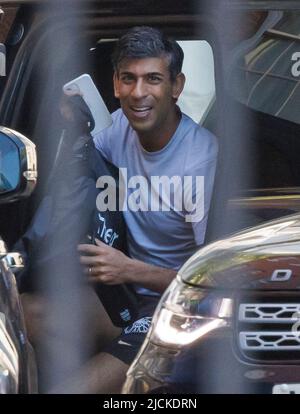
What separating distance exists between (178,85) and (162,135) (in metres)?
0.17

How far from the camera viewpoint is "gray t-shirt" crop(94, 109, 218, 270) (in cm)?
470

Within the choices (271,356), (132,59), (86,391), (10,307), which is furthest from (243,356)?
(132,59)

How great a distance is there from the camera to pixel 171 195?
15.5 feet

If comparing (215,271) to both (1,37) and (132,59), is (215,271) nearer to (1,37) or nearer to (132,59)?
(132,59)

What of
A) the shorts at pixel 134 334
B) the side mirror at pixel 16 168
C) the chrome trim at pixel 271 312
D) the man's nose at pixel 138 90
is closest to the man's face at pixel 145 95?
the man's nose at pixel 138 90

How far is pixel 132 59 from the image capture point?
486 centimetres

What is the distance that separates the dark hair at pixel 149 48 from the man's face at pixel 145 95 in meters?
0.02

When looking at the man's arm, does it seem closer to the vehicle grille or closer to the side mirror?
the side mirror

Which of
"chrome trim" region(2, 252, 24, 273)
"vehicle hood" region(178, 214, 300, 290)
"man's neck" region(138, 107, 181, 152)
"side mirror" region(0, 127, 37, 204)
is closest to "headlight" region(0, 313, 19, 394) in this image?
"chrome trim" region(2, 252, 24, 273)

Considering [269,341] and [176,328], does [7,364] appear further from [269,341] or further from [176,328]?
[269,341]

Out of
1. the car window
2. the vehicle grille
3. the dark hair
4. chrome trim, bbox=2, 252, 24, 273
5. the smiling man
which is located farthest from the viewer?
the dark hair

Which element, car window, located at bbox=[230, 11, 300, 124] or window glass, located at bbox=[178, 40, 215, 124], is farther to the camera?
window glass, located at bbox=[178, 40, 215, 124]

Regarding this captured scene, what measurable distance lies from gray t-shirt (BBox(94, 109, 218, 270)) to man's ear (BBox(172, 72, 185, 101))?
0.23ft

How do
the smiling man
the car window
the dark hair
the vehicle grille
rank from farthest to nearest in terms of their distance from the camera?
the dark hair → the smiling man → the car window → the vehicle grille
